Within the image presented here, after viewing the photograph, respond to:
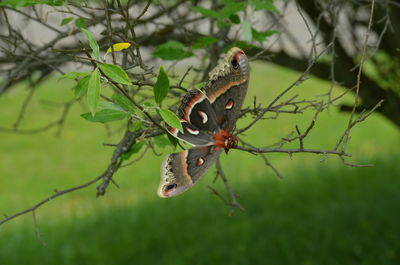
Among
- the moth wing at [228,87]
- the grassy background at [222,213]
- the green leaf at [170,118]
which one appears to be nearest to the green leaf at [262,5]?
the moth wing at [228,87]

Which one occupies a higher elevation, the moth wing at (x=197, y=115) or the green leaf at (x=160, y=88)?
the green leaf at (x=160, y=88)

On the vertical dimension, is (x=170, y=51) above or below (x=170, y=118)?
→ above

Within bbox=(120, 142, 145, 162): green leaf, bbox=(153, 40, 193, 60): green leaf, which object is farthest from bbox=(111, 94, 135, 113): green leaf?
bbox=(153, 40, 193, 60): green leaf

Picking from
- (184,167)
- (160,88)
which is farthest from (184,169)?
(160,88)

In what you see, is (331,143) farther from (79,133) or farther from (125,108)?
(125,108)

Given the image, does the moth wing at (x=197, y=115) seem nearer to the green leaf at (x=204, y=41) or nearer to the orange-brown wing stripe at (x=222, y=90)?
the orange-brown wing stripe at (x=222, y=90)

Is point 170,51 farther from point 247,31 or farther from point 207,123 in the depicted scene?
point 207,123

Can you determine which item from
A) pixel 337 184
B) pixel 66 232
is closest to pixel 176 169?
pixel 66 232
